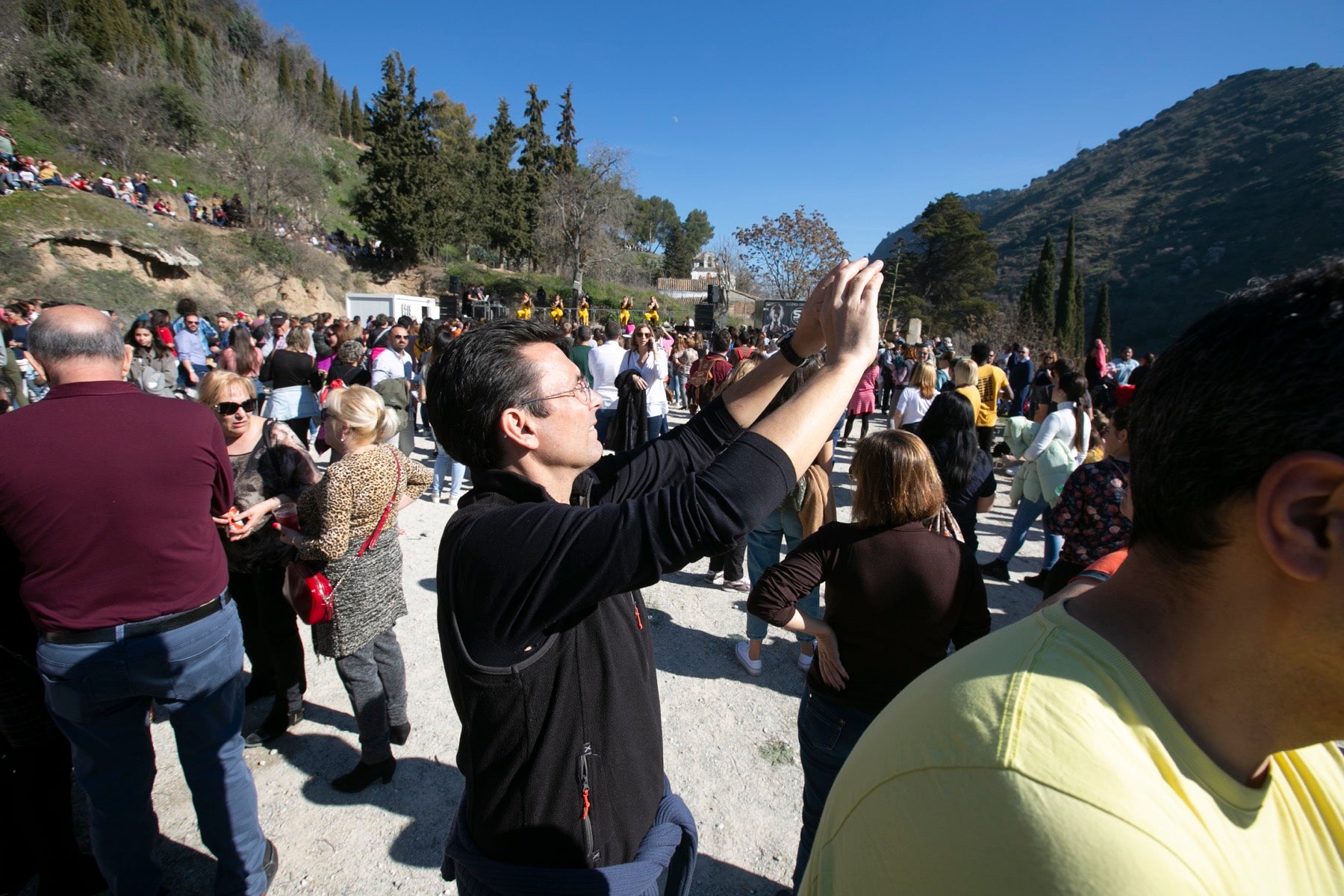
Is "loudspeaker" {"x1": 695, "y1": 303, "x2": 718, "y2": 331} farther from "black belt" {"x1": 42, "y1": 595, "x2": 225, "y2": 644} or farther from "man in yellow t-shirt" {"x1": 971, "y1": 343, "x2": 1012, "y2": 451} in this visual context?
"black belt" {"x1": 42, "y1": 595, "x2": 225, "y2": 644}

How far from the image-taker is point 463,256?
3912cm

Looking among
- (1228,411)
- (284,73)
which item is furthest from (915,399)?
(284,73)

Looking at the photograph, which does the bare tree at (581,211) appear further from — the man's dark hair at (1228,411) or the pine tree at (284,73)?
the man's dark hair at (1228,411)

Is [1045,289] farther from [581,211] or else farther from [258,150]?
[258,150]

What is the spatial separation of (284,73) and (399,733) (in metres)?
63.0

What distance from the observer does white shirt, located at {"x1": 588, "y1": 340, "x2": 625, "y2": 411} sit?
730 cm

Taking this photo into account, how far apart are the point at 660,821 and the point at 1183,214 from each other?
83.0 metres

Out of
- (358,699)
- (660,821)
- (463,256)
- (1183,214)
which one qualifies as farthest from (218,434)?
(1183,214)

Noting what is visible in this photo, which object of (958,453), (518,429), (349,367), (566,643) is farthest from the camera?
(349,367)

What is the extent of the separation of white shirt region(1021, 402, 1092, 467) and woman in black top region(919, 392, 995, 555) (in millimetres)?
1050

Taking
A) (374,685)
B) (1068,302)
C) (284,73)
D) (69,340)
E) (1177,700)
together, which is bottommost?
(374,685)

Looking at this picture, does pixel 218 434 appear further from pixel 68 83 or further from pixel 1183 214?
pixel 1183 214

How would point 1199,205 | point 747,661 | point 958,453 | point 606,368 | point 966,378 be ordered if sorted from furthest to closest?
point 1199,205, point 606,368, point 966,378, point 958,453, point 747,661

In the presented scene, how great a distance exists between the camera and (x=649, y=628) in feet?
5.16
